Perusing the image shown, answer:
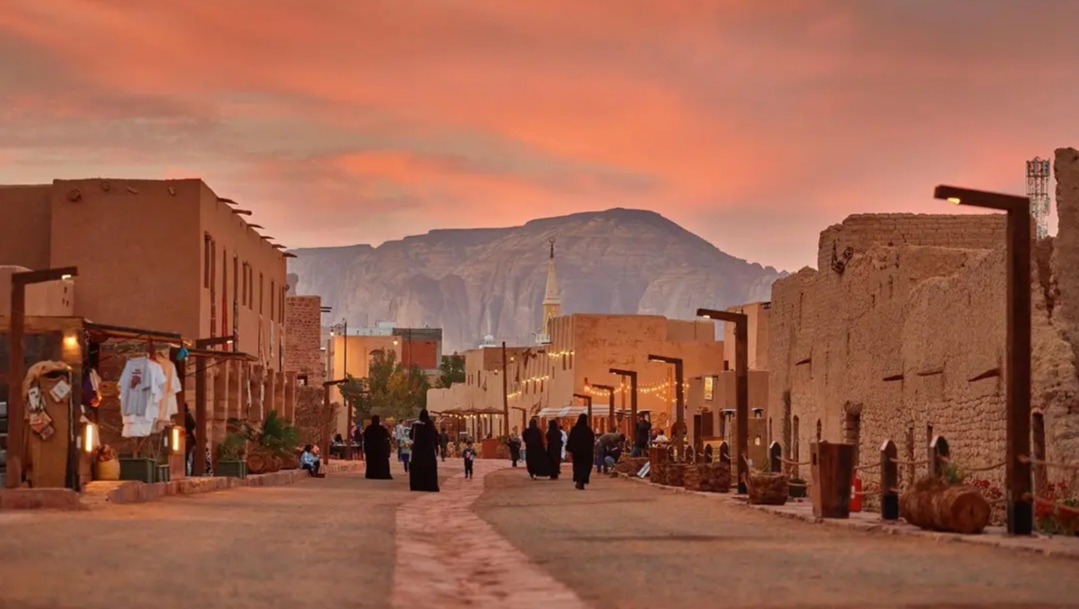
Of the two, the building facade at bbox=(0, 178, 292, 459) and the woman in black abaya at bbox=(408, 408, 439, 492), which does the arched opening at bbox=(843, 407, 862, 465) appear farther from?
the building facade at bbox=(0, 178, 292, 459)

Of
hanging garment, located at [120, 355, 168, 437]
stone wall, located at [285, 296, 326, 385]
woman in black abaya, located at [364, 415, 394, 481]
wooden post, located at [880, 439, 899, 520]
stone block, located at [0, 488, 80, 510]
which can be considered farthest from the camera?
stone wall, located at [285, 296, 326, 385]

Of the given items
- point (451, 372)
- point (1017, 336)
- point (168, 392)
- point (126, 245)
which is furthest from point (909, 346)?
point (451, 372)

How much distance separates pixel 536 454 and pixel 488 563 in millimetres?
31922

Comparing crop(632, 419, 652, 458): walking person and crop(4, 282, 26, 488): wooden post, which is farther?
crop(632, 419, 652, 458): walking person

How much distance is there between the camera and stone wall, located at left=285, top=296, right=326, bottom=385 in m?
75.9

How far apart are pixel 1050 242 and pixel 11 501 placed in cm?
1453

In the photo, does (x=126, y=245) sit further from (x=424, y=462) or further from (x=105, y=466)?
(x=105, y=466)

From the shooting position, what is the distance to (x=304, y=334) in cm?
7725

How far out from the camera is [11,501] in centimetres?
2366

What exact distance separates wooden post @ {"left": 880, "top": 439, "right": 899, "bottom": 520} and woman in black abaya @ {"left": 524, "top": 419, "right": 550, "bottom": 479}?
24.9 metres

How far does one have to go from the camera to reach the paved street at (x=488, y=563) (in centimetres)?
1186

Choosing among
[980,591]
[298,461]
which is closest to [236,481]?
[298,461]

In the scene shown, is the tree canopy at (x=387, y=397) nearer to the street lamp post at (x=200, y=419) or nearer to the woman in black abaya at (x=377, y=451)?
the woman in black abaya at (x=377, y=451)

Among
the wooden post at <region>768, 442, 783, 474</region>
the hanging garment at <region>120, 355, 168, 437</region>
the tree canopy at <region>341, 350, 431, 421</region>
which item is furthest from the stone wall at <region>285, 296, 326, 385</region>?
the tree canopy at <region>341, 350, 431, 421</region>
